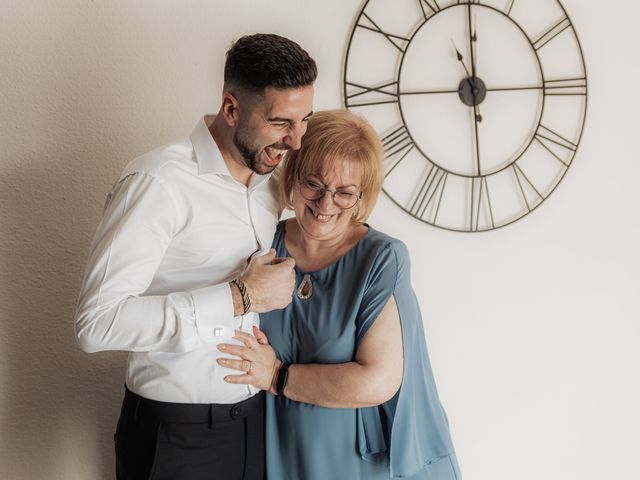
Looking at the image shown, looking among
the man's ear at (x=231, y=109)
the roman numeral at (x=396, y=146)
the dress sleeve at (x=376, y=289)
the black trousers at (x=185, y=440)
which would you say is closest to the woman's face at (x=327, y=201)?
the dress sleeve at (x=376, y=289)

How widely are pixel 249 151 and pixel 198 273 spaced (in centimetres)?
28

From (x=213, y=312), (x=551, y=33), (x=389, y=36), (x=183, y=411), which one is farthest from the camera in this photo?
(x=551, y=33)

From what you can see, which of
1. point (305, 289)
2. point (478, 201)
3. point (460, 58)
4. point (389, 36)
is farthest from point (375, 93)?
point (305, 289)

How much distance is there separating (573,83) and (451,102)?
1.28ft

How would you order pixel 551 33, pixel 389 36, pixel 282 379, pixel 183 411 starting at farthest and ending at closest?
1. pixel 551 33
2. pixel 389 36
3. pixel 282 379
4. pixel 183 411

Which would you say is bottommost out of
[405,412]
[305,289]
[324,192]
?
[405,412]

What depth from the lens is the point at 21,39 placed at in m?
1.69

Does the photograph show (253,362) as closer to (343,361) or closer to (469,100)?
(343,361)

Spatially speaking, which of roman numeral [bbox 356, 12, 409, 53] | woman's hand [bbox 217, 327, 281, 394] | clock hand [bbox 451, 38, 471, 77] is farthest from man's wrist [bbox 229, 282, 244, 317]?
clock hand [bbox 451, 38, 471, 77]

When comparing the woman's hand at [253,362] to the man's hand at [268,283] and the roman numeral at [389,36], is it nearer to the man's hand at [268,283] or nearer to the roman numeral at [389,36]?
the man's hand at [268,283]

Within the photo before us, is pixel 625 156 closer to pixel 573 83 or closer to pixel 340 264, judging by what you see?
pixel 573 83

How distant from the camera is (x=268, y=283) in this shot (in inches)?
55.0

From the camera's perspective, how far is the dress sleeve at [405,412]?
1.52 metres

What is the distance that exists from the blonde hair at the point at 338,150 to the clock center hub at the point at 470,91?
1.91ft
